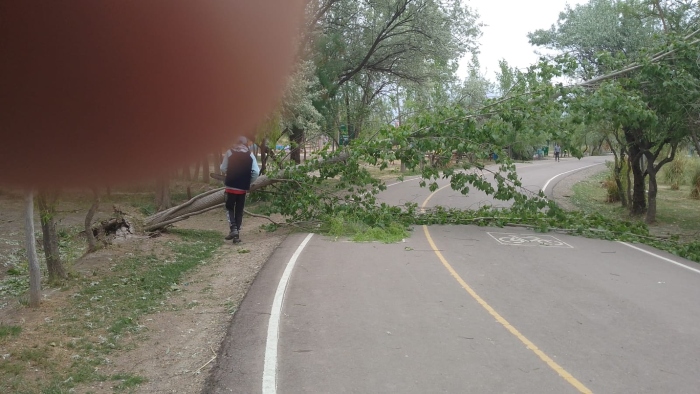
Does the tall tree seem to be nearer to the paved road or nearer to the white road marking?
the white road marking

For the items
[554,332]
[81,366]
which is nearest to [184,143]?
[81,366]

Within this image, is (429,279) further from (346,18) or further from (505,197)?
(346,18)

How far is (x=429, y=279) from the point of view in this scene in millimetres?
7242

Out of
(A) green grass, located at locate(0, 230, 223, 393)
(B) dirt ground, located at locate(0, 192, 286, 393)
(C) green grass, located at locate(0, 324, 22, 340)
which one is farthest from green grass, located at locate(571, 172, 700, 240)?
(C) green grass, located at locate(0, 324, 22, 340)

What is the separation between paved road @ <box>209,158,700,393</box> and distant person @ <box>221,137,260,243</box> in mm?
1276

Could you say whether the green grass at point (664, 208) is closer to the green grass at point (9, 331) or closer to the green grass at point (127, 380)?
the green grass at point (127, 380)

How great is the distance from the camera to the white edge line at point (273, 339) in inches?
157

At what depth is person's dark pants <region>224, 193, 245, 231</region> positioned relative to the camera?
9695 mm

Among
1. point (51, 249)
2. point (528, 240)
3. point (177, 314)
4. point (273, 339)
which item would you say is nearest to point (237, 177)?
point (51, 249)

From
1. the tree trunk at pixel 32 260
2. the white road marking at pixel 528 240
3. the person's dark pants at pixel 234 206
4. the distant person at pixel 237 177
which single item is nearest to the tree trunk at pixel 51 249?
the tree trunk at pixel 32 260

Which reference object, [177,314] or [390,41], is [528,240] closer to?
[177,314]

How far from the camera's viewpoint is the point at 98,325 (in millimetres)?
5246

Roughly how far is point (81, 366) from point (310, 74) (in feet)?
36.4

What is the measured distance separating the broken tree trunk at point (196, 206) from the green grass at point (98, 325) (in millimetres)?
1990
